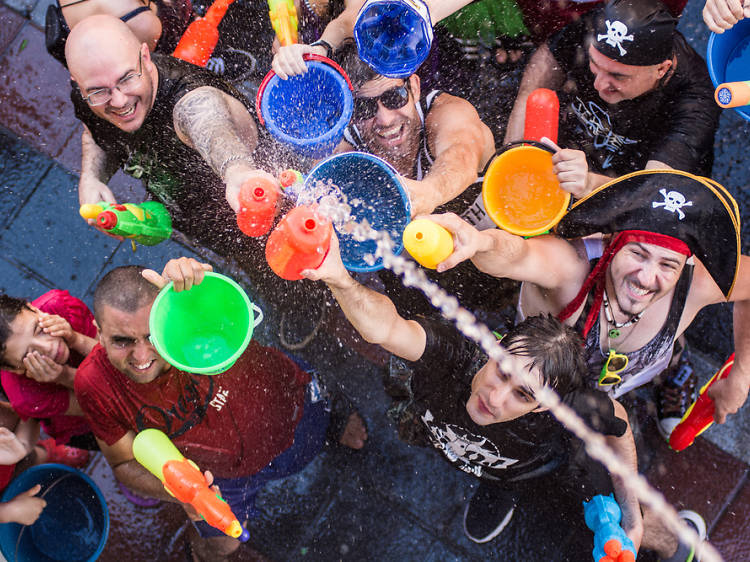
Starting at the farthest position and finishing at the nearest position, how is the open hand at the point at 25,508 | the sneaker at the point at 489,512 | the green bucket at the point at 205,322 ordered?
1. the sneaker at the point at 489,512
2. the open hand at the point at 25,508
3. the green bucket at the point at 205,322

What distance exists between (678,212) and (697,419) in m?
1.46

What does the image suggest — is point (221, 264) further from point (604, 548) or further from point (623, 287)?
point (604, 548)

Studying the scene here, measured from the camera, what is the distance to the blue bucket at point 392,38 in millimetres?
2707

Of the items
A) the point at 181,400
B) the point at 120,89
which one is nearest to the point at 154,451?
the point at 181,400

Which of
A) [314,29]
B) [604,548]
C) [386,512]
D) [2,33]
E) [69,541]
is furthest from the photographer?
[2,33]

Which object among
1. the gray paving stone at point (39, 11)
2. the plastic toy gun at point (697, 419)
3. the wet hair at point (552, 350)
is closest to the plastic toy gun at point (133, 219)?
the wet hair at point (552, 350)

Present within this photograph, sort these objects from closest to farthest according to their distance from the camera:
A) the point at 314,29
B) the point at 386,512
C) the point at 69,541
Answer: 1. the point at 69,541
2. the point at 314,29
3. the point at 386,512

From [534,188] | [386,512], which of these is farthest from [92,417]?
[534,188]

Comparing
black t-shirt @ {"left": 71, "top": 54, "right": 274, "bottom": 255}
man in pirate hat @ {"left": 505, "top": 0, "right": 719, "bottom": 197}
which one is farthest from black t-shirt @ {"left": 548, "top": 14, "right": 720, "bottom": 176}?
black t-shirt @ {"left": 71, "top": 54, "right": 274, "bottom": 255}

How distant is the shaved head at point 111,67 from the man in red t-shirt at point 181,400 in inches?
31.8

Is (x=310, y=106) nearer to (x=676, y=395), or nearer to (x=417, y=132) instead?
(x=417, y=132)

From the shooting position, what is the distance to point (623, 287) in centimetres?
262

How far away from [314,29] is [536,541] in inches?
128

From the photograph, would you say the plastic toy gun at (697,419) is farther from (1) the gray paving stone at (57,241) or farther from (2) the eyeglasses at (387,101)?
(1) the gray paving stone at (57,241)
